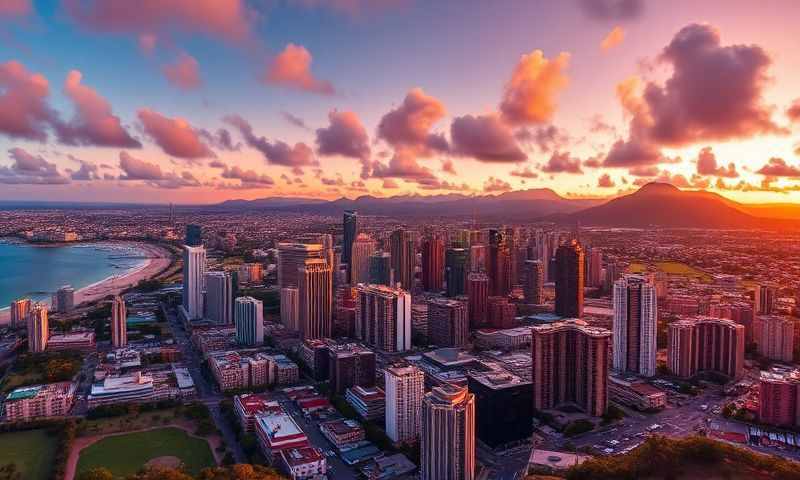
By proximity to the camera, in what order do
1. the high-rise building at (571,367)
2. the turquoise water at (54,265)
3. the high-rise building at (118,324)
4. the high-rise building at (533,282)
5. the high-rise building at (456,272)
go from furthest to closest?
the turquoise water at (54,265)
the high-rise building at (456,272)
the high-rise building at (533,282)
the high-rise building at (118,324)
the high-rise building at (571,367)

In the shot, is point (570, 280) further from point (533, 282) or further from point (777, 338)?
point (777, 338)

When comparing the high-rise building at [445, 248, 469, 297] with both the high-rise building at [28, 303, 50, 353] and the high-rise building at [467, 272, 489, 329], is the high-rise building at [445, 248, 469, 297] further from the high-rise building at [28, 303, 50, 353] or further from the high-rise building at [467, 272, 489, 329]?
the high-rise building at [28, 303, 50, 353]

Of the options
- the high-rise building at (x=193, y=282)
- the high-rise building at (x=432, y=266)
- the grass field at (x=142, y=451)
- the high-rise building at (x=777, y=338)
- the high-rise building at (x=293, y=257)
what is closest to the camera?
the grass field at (x=142, y=451)

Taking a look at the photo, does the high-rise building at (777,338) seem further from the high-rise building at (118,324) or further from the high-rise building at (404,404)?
the high-rise building at (118,324)

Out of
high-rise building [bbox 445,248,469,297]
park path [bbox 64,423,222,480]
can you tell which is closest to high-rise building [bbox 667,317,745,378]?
high-rise building [bbox 445,248,469,297]

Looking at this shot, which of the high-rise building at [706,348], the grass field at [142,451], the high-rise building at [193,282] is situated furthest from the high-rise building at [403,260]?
the grass field at [142,451]

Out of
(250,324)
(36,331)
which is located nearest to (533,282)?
(250,324)

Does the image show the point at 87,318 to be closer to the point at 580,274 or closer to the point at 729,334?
the point at 580,274
